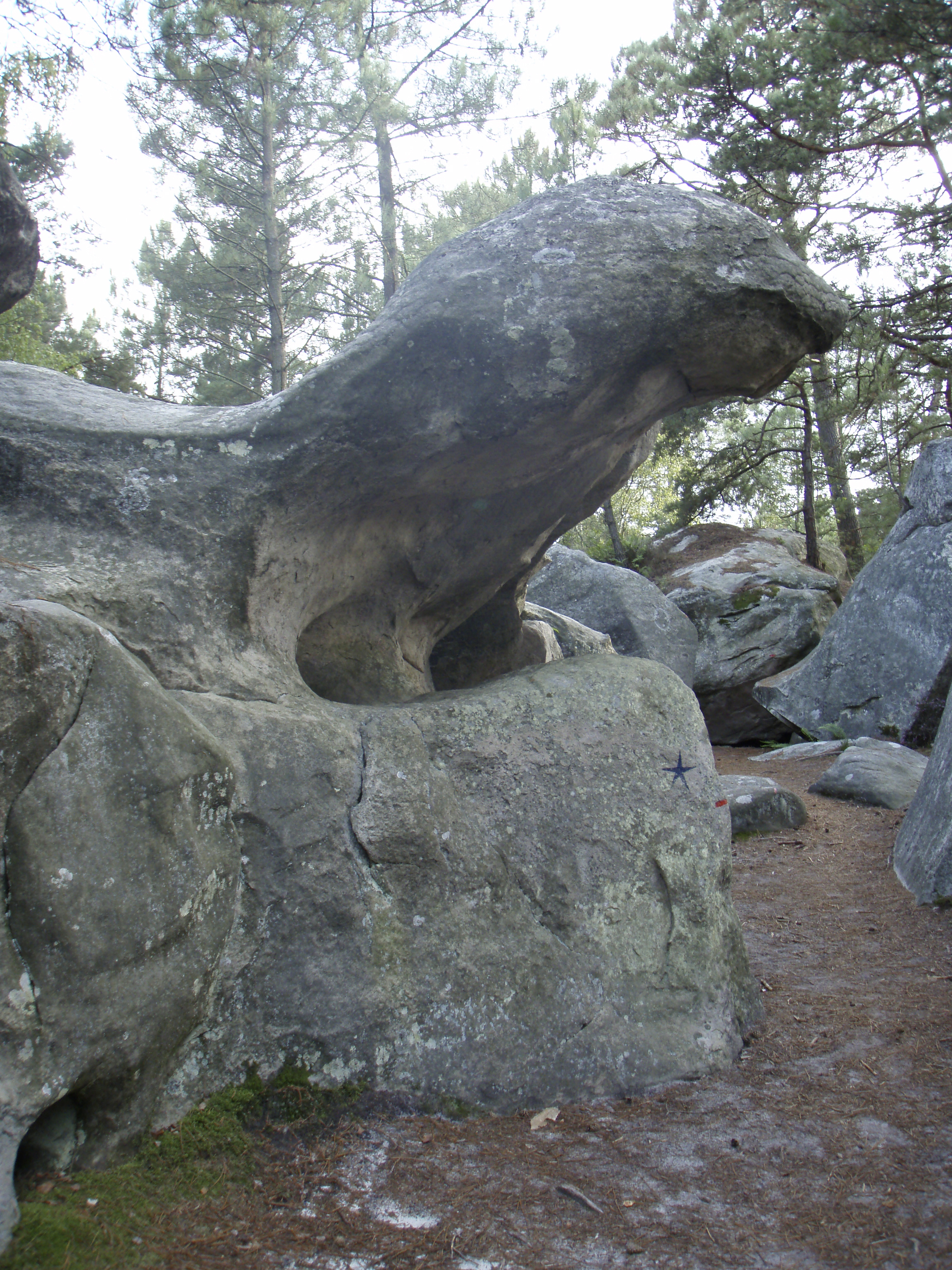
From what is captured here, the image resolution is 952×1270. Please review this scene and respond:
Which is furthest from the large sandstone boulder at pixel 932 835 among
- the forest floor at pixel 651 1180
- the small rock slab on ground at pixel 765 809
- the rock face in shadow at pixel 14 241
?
the rock face in shadow at pixel 14 241

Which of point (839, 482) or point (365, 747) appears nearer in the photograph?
point (365, 747)

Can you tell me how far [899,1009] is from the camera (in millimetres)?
3855

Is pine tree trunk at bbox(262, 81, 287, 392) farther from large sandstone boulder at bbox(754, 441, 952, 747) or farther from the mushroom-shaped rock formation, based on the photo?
the mushroom-shaped rock formation

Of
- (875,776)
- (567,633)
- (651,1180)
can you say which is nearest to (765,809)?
(875,776)

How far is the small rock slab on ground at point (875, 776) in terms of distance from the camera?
7992 mm

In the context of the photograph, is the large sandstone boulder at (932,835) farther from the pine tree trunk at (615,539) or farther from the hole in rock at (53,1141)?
the pine tree trunk at (615,539)

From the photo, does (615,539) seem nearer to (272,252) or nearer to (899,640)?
(899,640)

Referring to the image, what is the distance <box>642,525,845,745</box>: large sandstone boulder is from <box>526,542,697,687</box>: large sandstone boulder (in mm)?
345

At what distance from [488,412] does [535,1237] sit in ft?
9.74

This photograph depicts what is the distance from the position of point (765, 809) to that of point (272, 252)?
10.7 meters

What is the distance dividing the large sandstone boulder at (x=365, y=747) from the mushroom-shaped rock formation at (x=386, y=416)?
0.01m

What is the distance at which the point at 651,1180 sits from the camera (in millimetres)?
2619

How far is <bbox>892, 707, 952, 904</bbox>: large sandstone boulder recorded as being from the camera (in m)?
5.14

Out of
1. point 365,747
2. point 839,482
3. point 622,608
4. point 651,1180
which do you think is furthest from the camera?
point 839,482
